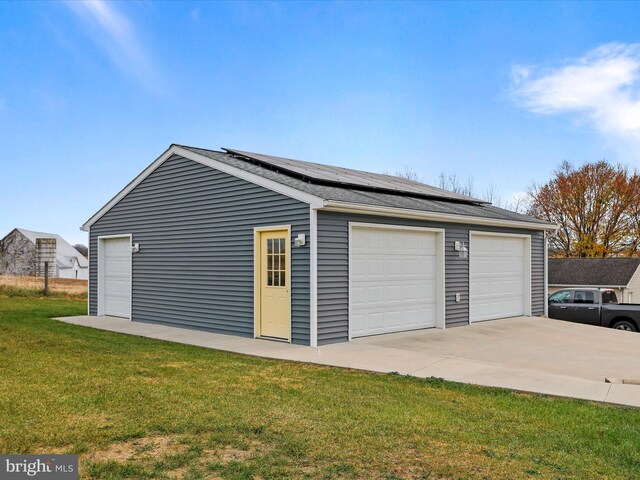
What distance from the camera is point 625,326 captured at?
519 inches

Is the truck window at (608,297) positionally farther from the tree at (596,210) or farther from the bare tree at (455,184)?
the bare tree at (455,184)

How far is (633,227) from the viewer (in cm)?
3175

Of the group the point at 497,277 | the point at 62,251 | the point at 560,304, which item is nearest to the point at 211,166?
the point at 497,277

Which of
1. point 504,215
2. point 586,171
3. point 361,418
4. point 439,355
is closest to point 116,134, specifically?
point 504,215

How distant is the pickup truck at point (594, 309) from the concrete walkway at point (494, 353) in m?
1.56

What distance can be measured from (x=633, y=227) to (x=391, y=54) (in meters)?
23.2

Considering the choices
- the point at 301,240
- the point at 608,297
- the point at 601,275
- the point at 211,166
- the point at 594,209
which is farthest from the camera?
the point at 594,209

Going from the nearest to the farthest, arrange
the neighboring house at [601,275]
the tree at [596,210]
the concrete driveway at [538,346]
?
the concrete driveway at [538,346] → the neighboring house at [601,275] → the tree at [596,210]

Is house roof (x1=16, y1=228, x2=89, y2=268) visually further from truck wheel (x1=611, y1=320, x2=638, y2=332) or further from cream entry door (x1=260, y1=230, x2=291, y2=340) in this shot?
truck wheel (x1=611, y1=320, x2=638, y2=332)

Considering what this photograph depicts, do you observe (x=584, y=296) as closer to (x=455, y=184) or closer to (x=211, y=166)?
(x=211, y=166)

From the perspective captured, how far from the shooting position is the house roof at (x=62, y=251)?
51444 mm

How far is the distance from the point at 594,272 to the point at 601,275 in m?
0.36

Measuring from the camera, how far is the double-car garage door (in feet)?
33.4

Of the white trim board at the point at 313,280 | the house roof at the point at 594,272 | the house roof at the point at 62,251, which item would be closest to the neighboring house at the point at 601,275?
the house roof at the point at 594,272
